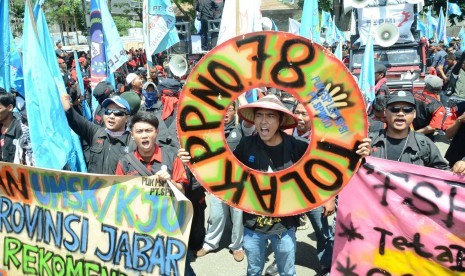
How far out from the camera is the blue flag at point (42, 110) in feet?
12.7

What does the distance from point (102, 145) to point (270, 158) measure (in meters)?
1.55

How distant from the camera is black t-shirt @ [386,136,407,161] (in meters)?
3.30

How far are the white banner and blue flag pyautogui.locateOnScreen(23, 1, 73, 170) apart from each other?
9004mm

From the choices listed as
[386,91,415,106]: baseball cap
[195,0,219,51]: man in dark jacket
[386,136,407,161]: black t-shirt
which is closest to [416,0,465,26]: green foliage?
[195,0,219,51]: man in dark jacket

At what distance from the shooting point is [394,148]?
333 cm

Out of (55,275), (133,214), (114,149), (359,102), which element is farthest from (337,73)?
(55,275)

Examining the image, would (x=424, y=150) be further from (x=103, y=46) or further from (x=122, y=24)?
(x=122, y=24)

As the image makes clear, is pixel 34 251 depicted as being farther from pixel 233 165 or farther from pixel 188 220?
pixel 233 165

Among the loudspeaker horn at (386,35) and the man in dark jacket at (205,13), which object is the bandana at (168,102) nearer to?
the loudspeaker horn at (386,35)

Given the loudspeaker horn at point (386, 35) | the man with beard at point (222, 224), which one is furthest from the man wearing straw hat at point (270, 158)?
the loudspeaker horn at point (386, 35)

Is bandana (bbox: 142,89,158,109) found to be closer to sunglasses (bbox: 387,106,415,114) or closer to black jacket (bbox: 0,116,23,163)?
black jacket (bbox: 0,116,23,163)

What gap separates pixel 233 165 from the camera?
285cm

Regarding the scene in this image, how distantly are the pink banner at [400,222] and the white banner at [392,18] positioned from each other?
897cm

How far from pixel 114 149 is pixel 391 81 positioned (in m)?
7.98
